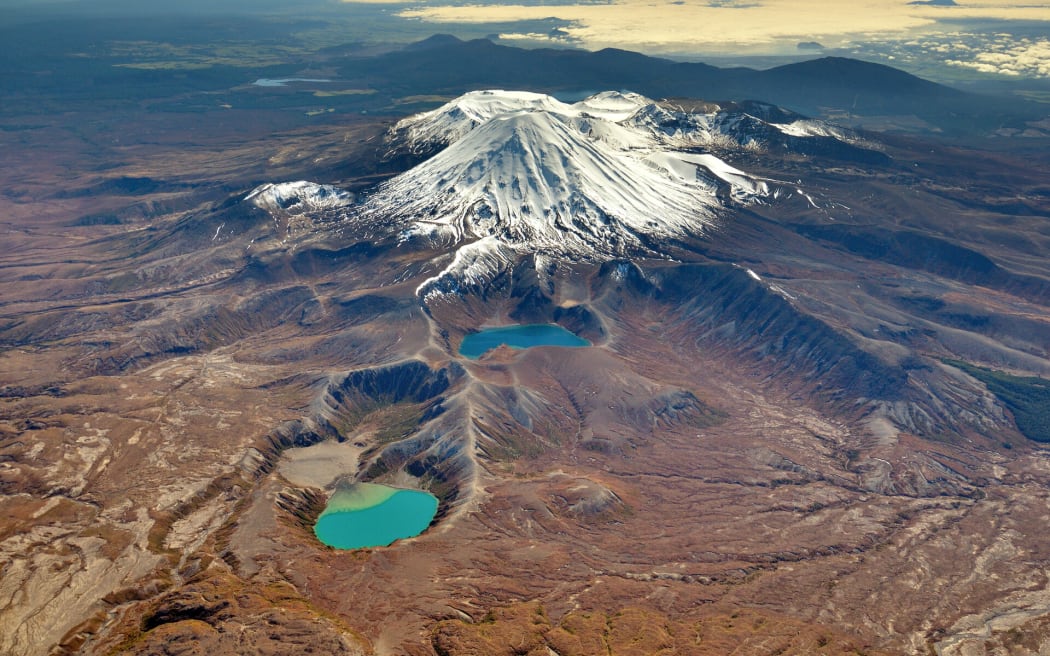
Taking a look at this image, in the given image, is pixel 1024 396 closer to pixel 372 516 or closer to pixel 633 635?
pixel 633 635

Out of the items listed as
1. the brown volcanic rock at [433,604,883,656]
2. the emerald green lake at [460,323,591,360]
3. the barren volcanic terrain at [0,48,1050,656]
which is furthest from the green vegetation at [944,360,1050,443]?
the emerald green lake at [460,323,591,360]

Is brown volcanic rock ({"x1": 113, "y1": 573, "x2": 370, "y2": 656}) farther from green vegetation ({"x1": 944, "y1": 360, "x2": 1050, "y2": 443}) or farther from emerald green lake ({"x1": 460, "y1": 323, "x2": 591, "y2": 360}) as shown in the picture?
green vegetation ({"x1": 944, "y1": 360, "x2": 1050, "y2": 443})

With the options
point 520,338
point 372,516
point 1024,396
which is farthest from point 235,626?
point 1024,396

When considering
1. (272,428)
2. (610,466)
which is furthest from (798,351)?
(272,428)

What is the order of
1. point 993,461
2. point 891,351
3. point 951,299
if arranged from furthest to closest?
point 951,299
point 891,351
point 993,461

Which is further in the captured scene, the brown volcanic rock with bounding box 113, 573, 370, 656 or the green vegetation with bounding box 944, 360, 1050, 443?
the green vegetation with bounding box 944, 360, 1050, 443

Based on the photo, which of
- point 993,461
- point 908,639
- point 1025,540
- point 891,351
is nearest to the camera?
point 908,639

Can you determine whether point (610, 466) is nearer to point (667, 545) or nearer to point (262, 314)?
point (667, 545)
